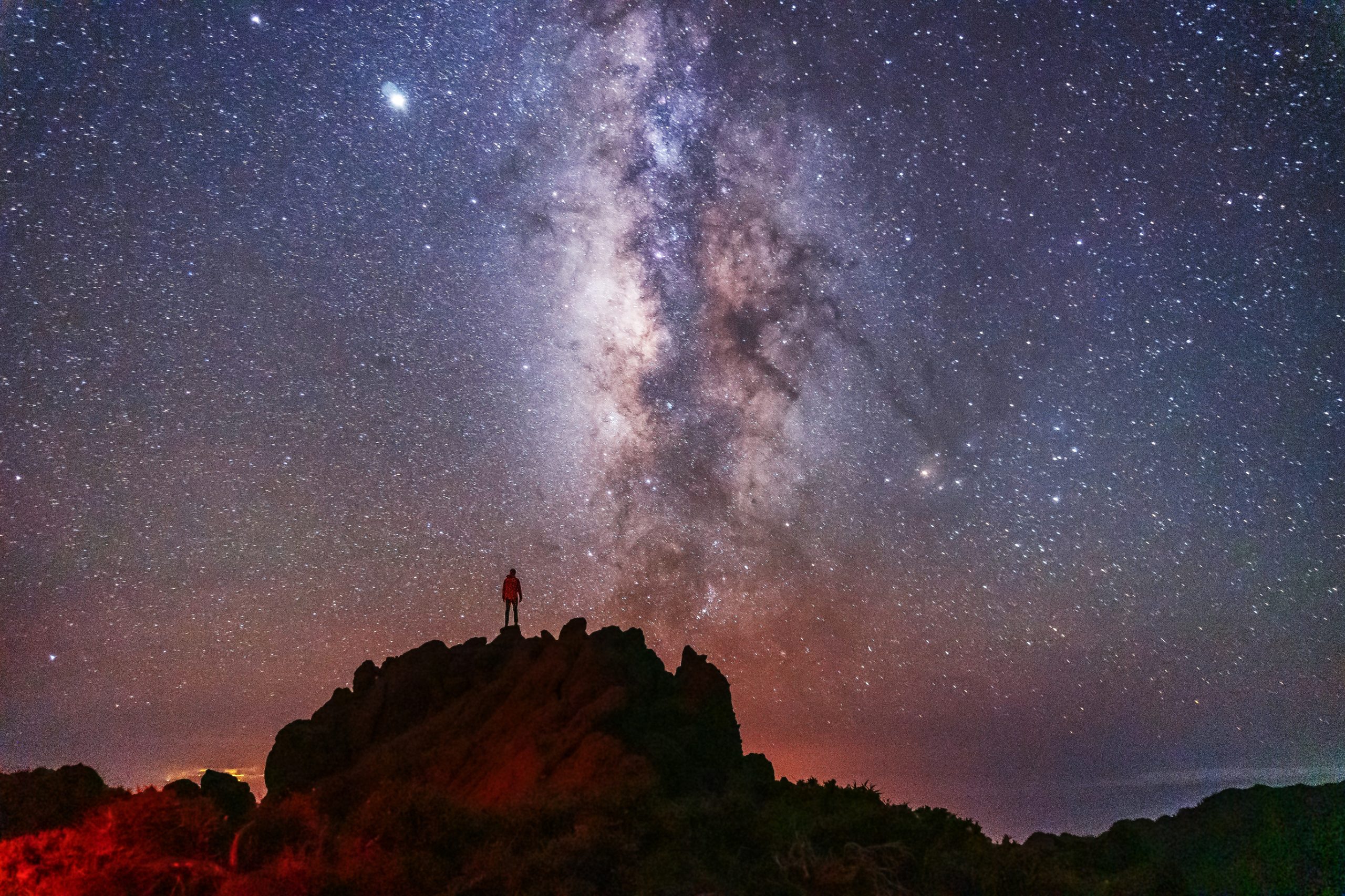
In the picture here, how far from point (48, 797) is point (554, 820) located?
1674 cm

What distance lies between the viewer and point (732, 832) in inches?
854

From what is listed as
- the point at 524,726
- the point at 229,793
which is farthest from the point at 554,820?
the point at 229,793

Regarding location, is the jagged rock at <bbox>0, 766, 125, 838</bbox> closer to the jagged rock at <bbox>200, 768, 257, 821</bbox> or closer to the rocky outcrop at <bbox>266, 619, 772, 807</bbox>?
the jagged rock at <bbox>200, 768, 257, 821</bbox>

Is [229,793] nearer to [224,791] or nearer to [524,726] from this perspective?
[224,791]

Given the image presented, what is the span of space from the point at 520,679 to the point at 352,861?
29.0 feet

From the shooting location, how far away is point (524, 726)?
25578 millimetres

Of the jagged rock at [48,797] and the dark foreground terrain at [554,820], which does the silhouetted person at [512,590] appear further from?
the jagged rock at [48,797]

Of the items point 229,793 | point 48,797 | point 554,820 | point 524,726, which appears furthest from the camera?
point 229,793

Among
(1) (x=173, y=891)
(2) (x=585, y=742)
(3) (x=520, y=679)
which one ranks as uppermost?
(3) (x=520, y=679)

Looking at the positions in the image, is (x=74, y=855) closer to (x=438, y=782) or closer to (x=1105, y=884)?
(x=438, y=782)

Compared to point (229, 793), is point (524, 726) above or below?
above

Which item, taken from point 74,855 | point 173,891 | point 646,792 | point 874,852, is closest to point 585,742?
point 646,792

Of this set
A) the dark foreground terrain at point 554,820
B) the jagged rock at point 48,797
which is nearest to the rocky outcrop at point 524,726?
the dark foreground terrain at point 554,820

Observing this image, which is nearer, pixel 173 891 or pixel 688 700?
pixel 173 891
